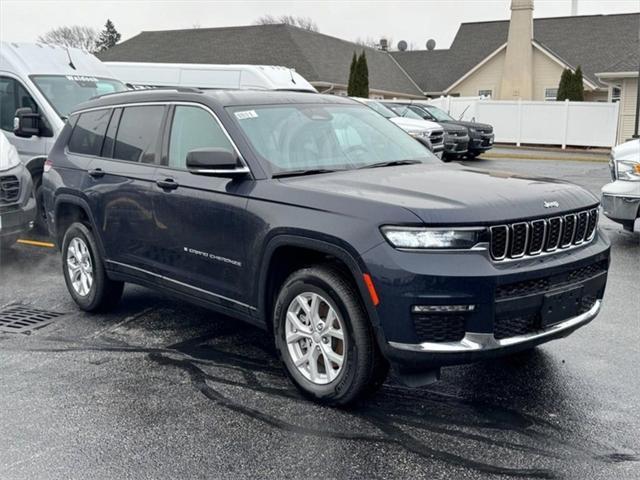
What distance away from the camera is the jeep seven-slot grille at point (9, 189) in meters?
8.33

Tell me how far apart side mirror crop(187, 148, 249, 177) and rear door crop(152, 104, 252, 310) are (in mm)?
97

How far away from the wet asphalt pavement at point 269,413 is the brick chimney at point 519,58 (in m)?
32.2

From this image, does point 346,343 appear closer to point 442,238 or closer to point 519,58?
point 442,238

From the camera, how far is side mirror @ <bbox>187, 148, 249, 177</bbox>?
4617 millimetres

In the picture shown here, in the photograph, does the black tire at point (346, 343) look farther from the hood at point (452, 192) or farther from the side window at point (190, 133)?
the side window at point (190, 133)

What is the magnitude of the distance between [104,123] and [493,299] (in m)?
3.93

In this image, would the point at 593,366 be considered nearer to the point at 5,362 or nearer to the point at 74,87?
the point at 5,362

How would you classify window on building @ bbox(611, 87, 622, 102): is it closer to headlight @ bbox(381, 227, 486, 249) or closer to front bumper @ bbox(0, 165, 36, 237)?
front bumper @ bbox(0, 165, 36, 237)

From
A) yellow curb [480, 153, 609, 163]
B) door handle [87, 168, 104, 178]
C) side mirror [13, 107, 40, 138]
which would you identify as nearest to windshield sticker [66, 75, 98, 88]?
side mirror [13, 107, 40, 138]

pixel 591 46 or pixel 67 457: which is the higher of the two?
pixel 591 46

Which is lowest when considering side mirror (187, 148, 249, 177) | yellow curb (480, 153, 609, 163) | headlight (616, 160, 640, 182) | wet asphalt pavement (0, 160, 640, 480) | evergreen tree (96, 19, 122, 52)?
wet asphalt pavement (0, 160, 640, 480)

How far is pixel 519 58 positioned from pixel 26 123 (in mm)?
30652

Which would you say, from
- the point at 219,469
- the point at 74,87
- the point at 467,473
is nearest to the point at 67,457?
the point at 219,469

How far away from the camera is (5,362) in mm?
5270
